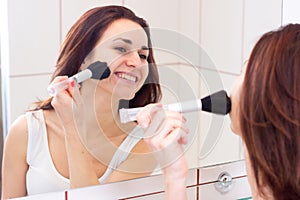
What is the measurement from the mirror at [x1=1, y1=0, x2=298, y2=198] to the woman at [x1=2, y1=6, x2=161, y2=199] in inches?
0.8

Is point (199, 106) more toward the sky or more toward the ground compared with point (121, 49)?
more toward the ground

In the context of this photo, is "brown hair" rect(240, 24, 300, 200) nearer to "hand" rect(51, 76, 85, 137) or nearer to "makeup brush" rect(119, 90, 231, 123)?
"makeup brush" rect(119, 90, 231, 123)

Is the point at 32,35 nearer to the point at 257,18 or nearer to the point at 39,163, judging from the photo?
the point at 39,163

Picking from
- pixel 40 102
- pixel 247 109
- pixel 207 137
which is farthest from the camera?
pixel 207 137

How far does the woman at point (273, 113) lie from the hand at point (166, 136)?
140 mm

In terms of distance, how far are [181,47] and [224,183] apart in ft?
1.04

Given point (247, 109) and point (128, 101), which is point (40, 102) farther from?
point (247, 109)

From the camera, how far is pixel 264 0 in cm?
114

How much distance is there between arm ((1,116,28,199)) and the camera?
871mm

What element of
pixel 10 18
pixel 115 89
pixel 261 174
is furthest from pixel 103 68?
pixel 261 174

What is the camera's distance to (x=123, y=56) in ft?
3.07

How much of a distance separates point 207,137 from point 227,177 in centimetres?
12

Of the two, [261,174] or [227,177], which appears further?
[227,177]

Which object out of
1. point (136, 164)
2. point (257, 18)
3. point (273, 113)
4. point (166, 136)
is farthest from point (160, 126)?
point (257, 18)
